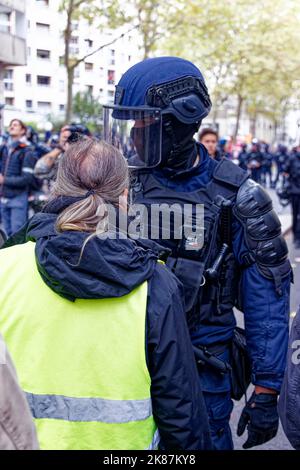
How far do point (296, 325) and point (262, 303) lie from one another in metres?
0.45

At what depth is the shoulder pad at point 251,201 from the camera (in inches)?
80.0

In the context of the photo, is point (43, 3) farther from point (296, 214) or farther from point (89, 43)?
point (296, 214)

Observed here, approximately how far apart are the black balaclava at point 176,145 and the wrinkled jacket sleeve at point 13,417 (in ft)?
4.37

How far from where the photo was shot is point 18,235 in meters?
1.78

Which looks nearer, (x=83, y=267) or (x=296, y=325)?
(x=83, y=267)

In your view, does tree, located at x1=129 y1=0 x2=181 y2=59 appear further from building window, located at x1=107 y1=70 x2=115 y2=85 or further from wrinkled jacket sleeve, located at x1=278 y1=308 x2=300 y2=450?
wrinkled jacket sleeve, located at x1=278 y1=308 x2=300 y2=450

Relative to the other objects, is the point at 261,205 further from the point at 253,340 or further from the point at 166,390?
the point at 166,390

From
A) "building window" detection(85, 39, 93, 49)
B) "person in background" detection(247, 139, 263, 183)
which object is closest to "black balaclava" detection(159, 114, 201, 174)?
"building window" detection(85, 39, 93, 49)

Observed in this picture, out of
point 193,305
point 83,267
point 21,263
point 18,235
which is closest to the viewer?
point 83,267

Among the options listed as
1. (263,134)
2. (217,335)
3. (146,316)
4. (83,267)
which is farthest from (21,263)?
(263,134)

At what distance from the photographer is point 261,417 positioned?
2027mm

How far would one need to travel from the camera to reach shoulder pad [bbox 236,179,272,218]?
80.0 inches

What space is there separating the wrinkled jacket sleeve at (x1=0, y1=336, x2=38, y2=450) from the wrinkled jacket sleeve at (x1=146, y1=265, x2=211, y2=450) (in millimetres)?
599

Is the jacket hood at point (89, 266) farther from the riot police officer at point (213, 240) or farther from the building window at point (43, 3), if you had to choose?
the building window at point (43, 3)
